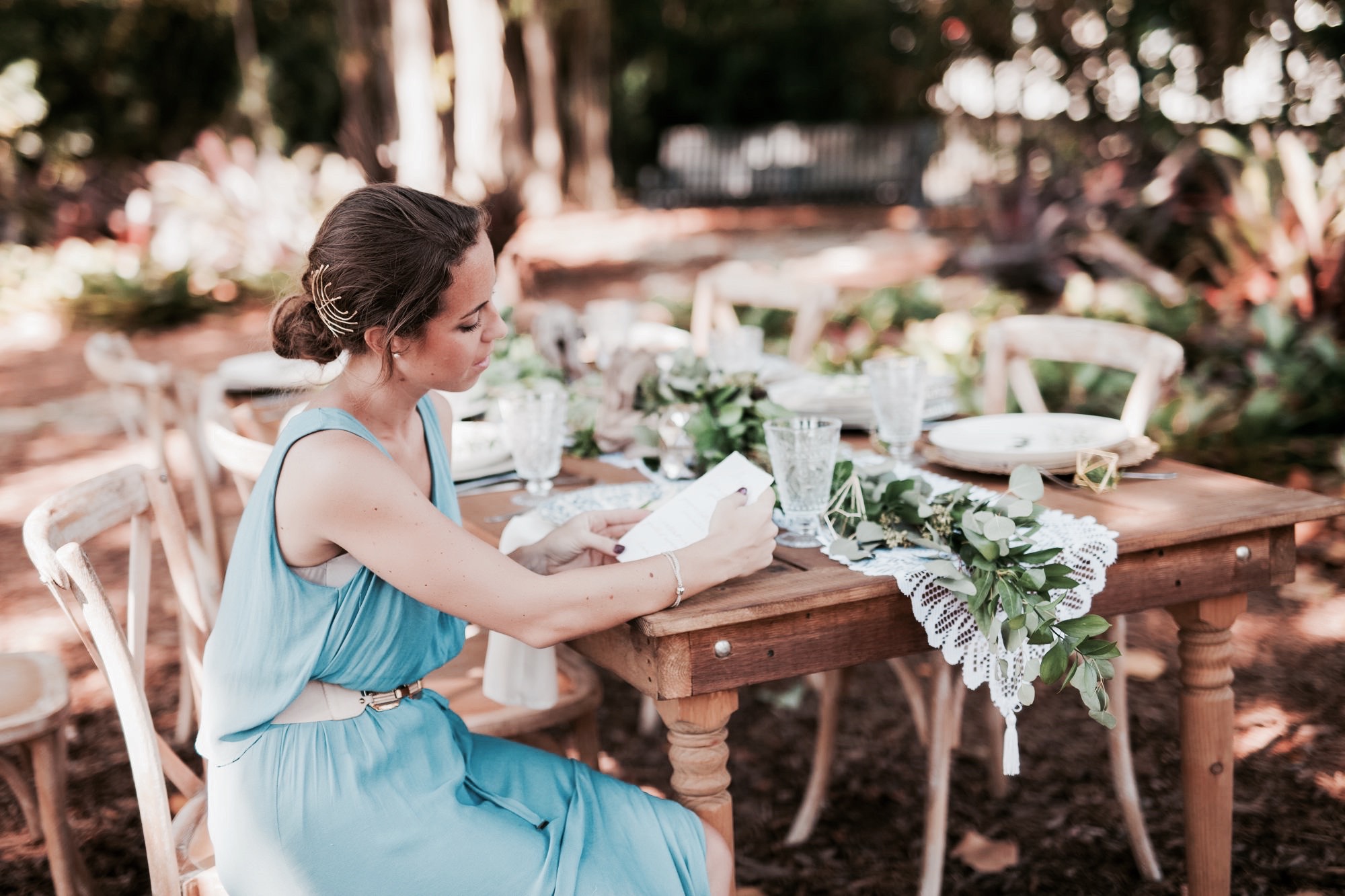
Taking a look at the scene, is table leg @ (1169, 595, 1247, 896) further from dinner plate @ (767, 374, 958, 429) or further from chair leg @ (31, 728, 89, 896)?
chair leg @ (31, 728, 89, 896)

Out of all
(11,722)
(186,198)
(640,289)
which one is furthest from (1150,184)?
(186,198)

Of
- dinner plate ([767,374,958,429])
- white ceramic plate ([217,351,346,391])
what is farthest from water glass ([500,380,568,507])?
white ceramic plate ([217,351,346,391])

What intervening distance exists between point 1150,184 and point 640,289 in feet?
14.8

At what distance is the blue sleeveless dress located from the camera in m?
1.64

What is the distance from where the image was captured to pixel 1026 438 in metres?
2.42

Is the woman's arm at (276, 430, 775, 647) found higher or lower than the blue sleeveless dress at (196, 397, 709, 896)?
higher

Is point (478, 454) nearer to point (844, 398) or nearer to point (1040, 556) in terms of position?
point (844, 398)

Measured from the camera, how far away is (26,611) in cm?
450

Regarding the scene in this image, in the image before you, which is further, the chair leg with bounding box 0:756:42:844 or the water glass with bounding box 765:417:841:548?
the chair leg with bounding box 0:756:42:844

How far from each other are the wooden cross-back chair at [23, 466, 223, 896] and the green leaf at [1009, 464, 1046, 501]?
1295mm

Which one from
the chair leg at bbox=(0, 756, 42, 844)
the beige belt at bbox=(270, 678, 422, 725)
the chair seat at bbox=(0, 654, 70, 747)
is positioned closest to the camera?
the beige belt at bbox=(270, 678, 422, 725)

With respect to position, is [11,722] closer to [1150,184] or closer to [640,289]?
[1150,184]

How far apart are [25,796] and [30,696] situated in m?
0.47

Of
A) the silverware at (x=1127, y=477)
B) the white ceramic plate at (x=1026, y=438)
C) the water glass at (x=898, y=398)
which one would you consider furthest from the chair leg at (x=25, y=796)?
the silverware at (x=1127, y=477)
